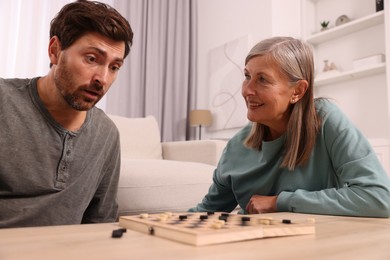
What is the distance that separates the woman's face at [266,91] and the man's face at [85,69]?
44 centimetres

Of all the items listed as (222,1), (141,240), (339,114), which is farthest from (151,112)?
(141,240)

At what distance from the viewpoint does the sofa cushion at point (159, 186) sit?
1.86m

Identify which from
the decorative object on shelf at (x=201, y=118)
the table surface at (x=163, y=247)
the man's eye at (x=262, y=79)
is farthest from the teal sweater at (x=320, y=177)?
the decorative object on shelf at (x=201, y=118)

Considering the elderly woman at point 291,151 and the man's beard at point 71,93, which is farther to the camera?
the man's beard at point 71,93

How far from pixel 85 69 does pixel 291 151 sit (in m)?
0.69

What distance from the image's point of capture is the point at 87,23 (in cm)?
121

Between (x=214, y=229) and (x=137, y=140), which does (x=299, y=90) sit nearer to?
(x=214, y=229)

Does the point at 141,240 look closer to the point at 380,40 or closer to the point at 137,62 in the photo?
the point at 380,40

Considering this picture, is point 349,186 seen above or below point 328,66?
below

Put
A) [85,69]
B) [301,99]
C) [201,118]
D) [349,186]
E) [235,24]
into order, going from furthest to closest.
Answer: [235,24]
[201,118]
[301,99]
[85,69]
[349,186]

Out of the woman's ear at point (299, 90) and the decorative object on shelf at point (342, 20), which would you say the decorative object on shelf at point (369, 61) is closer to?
the decorative object on shelf at point (342, 20)

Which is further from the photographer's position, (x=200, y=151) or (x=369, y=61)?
(x=369, y=61)

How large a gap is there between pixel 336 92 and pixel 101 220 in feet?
9.50

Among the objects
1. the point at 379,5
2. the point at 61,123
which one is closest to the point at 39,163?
the point at 61,123
